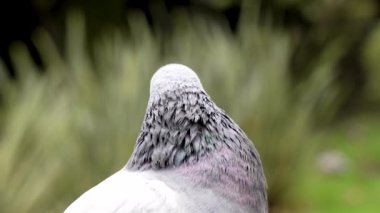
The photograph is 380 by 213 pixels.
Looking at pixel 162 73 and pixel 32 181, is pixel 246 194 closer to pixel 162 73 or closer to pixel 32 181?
pixel 162 73

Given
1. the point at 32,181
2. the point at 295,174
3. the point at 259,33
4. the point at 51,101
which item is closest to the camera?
the point at 32,181

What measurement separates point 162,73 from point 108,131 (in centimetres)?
157

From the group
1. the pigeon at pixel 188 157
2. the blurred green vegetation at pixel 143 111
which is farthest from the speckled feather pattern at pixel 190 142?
the blurred green vegetation at pixel 143 111

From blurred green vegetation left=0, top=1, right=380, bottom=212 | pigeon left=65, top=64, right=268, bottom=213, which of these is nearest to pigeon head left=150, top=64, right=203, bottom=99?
pigeon left=65, top=64, right=268, bottom=213

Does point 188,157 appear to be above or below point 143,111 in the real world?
below

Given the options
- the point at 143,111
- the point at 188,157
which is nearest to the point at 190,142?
the point at 188,157

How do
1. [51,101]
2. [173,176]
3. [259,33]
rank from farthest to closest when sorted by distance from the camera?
[259,33] → [51,101] → [173,176]

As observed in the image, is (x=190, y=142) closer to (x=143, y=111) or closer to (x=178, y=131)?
(x=178, y=131)

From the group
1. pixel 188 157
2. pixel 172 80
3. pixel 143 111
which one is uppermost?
pixel 143 111

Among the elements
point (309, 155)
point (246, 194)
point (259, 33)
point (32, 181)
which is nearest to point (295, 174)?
point (309, 155)

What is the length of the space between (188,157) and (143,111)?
63.9 inches

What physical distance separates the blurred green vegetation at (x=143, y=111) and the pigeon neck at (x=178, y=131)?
1253mm

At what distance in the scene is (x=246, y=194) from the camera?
1.36 m

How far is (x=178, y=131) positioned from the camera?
1378mm
